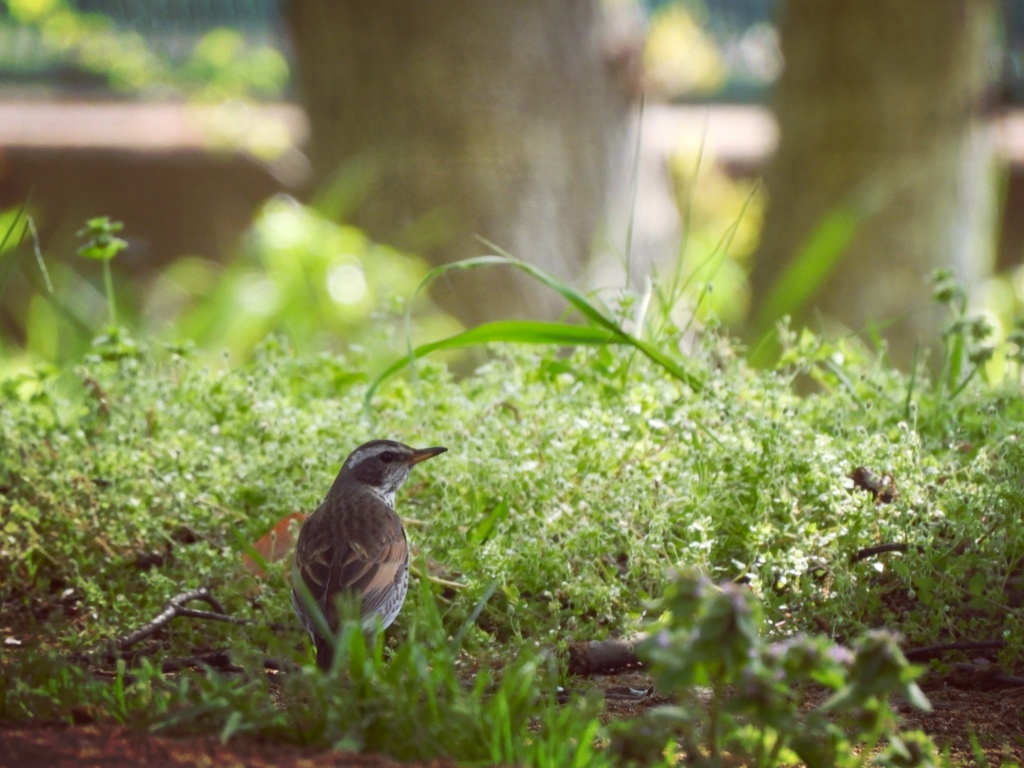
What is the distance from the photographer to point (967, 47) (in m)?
9.44

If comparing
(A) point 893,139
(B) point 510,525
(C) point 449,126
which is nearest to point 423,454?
(B) point 510,525

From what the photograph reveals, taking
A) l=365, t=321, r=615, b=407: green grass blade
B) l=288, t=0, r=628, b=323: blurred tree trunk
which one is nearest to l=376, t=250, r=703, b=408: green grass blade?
l=365, t=321, r=615, b=407: green grass blade

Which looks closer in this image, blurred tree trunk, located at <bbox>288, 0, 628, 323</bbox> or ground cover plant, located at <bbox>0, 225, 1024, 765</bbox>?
ground cover plant, located at <bbox>0, 225, 1024, 765</bbox>

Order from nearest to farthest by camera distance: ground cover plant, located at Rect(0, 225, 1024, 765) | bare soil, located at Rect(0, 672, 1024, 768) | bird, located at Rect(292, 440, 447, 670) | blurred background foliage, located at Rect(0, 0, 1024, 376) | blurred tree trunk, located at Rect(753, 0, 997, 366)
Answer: bare soil, located at Rect(0, 672, 1024, 768), ground cover plant, located at Rect(0, 225, 1024, 765), bird, located at Rect(292, 440, 447, 670), blurred tree trunk, located at Rect(753, 0, 997, 366), blurred background foliage, located at Rect(0, 0, 1024, 376)

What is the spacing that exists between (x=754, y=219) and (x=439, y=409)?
8873 mm

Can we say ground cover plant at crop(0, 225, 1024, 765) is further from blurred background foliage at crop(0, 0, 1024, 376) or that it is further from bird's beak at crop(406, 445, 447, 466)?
blurred background foliage at crop(0, 0, 1024, 376)

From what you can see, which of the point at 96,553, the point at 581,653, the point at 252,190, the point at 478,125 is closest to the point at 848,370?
the point at 581,653

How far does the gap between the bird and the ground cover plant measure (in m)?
0.11

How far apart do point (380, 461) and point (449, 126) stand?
5.71 meters

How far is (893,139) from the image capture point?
31.3 ft

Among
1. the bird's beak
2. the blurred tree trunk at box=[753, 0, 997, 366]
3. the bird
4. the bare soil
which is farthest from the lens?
the blurred tree trunk at box=[753, 0, 997, 366]

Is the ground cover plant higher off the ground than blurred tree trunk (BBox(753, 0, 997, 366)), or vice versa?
blurred tree trunk (BBox(753, 0, 997, 366))

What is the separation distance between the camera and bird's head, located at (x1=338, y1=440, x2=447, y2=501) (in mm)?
3958

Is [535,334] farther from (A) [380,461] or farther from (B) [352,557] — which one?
(B) [352,557]
